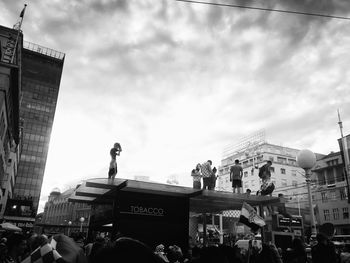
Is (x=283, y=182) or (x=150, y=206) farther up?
(x=283, y=182)

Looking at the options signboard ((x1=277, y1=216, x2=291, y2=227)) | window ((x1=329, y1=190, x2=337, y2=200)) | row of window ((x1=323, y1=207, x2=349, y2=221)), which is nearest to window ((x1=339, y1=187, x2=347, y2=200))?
window ((x1=329, y1=190, x2=337, y2=200))

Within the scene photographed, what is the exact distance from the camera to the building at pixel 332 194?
169 ft

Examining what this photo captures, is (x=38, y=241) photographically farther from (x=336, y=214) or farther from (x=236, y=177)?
(x=336, y=214)

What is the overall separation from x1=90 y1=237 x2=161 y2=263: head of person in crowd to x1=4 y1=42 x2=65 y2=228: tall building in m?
101

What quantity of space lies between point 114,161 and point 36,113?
94.9m

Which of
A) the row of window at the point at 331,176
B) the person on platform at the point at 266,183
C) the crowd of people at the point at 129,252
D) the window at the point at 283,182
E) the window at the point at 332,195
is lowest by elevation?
the crowd of people at the point at 129,252

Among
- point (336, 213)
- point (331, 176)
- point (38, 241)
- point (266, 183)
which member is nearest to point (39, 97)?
point (331, 176)

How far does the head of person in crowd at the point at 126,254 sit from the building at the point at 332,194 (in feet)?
193

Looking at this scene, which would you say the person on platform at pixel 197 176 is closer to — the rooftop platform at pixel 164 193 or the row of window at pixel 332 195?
the rooftop platform at pixel 164 193

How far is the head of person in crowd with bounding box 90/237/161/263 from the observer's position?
1.31 m

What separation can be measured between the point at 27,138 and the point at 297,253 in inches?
4044

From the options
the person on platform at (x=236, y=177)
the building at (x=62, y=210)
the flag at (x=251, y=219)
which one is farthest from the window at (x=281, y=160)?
the flag at (x=251, y=219)

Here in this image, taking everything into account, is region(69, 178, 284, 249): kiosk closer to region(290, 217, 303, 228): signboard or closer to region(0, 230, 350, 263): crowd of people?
region(290, 217, 303, 228): signboard

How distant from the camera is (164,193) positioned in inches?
513
